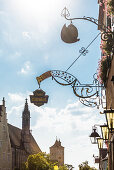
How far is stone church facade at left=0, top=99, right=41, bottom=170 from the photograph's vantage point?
65.6 metres

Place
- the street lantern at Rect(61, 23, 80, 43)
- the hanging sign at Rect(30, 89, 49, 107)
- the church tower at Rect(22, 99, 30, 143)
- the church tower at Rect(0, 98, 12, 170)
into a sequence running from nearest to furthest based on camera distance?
1. the street lantern at Rect(61, 23, 80, 43)
2. the hanging sign at Rect(30, 89, 49, 107)
3. the church tower at Rect(0, 98, 12, 170)
4. the church tower at Rect(22, 99, 30, 143)

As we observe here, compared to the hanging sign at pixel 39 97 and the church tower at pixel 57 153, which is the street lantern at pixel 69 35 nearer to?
the hanging sign at pixel 39 97

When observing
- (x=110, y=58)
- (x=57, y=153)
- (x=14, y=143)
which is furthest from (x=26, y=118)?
(x=110, y=58)

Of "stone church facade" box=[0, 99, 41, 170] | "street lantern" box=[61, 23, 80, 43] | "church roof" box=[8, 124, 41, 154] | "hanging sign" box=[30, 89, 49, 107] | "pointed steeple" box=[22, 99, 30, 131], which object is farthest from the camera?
"pointed steeple" box=[22, 99, 30, 131]

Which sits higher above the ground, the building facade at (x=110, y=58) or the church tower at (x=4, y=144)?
the building facade at (x=110, y=58)

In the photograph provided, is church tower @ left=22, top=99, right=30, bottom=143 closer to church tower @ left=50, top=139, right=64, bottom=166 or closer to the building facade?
church tower @ left=50, top=139, right=64, bottom=166

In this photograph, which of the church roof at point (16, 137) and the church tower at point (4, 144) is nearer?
the church tower at point (4, 144)

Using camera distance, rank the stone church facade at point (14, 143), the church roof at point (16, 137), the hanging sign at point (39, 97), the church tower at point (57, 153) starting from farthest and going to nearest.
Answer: the church tower at point (57, 153) → the church roof at point (16, 137) → the stone church facade at point (14, 143) → the hanging sign at point (39, 97)

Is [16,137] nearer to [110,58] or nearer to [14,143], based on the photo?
[14,143]

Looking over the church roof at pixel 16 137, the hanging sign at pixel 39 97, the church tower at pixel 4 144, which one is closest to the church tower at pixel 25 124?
the church roof at pixel 16 137

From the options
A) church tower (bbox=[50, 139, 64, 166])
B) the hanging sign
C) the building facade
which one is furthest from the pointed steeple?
the hanging sign

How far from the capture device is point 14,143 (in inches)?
3022

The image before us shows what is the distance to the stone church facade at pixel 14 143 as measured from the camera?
65556mm

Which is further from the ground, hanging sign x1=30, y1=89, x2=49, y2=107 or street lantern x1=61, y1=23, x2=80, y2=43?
street lantern x1=61, y1=23, x2=80, y2=43
